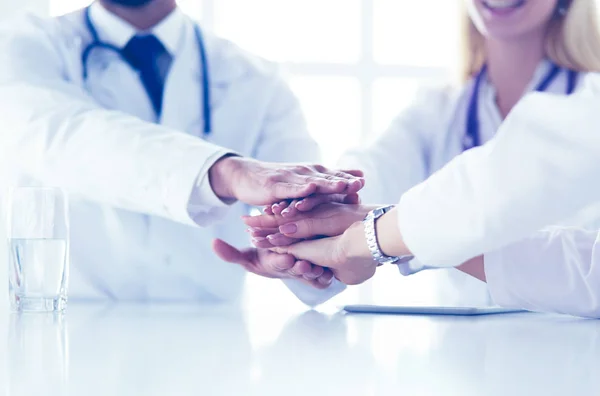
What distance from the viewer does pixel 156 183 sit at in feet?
4.65

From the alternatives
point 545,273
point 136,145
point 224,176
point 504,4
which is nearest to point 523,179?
point 545,273

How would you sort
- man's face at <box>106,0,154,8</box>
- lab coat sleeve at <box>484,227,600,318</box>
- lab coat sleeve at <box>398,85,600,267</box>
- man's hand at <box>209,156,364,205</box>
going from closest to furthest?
lab coat sleeve at <box>398,85,600,267</box> < lab coat sleeve at <box>484,227,600,318</box> < man's hand at <box>209,156,364,205</box> < man's face at <box>106,0,154,8</box>

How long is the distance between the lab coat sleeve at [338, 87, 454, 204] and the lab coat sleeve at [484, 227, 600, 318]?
2.56ft

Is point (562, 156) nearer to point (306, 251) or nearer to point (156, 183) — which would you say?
point (306, 251)

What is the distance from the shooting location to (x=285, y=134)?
197 centimetres

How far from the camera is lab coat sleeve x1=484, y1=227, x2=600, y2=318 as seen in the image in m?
1.09

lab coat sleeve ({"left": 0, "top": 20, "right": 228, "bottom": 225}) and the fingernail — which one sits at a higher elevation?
lab coat sleeve ({"left": 0, "top": 20, "right": 228, "bottom": 225})

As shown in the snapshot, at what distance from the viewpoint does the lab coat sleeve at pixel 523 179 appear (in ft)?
2.79

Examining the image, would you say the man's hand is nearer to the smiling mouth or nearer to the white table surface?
the white table surface

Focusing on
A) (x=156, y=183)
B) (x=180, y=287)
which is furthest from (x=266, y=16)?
(x=156, y=183)

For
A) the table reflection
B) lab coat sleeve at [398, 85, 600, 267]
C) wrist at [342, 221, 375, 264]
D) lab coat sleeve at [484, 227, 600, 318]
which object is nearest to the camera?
the table reflection

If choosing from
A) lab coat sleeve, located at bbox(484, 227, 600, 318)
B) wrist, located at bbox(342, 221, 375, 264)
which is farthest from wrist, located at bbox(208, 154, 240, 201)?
lab coat sleeve, located at bbox(484, 227, 600, 318)

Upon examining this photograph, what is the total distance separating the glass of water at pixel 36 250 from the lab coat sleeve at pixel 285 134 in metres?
0.82

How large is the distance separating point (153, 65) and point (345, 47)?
239 cm
